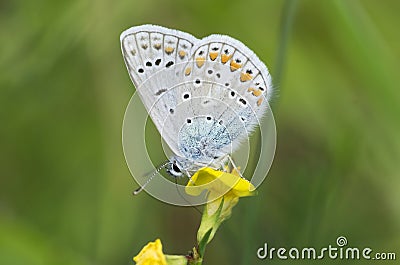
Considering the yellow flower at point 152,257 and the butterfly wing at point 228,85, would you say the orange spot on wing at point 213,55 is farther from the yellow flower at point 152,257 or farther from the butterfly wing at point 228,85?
the yellow flower at point 152,257

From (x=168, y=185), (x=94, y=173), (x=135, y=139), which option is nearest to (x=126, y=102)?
(x=94, y=173)

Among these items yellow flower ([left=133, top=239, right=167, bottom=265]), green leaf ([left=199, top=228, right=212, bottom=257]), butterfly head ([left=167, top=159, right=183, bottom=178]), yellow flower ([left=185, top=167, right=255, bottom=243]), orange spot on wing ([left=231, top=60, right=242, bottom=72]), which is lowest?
yellow flower ([left=133, top=239, right=167, bottom=265])

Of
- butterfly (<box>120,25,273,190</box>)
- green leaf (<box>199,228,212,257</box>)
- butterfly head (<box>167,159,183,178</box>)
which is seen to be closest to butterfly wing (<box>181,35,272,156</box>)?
butterfly (<box>120,25,273,190</box>)

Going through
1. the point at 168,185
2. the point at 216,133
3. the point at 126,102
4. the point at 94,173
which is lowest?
the point at 168,185

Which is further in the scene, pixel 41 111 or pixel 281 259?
pixel 41 111

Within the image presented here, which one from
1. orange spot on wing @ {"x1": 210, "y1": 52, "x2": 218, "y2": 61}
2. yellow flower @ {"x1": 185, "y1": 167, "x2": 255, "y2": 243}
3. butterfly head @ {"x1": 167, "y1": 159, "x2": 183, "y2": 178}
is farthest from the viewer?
orange spot on wing @ {"x1": 210, "y1": 52, "x2": 218, "y2": 61}

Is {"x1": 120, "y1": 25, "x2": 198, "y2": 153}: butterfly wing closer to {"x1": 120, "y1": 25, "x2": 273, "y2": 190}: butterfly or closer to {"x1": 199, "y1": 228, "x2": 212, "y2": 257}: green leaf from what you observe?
{"x1": 120, "y1": 25, "x2": 273, "y2": 190}: butterfly

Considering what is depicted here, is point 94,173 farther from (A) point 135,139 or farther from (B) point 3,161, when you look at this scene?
(A) point 135,139

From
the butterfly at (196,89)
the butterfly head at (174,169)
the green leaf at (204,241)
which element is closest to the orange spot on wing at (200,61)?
the butterfly at (196,89)
